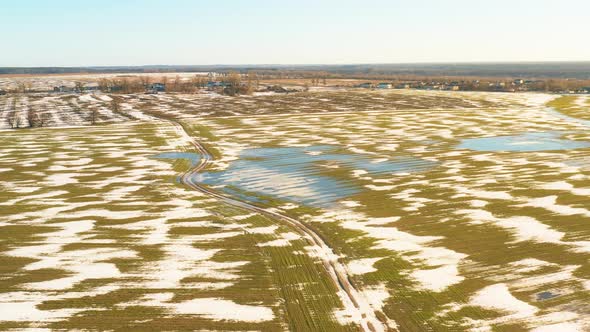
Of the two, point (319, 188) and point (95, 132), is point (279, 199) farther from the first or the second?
point (95, 132)

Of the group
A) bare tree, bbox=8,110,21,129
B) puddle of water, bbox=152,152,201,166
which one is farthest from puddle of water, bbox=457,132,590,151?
bare tree, bbox=8,110,21,129

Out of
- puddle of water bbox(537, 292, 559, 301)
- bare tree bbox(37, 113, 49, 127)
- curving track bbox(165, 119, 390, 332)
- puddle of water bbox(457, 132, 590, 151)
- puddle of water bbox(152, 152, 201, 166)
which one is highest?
bare tree bbox(37, 113, 49, 127)

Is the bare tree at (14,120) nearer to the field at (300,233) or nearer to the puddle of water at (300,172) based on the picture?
the field at (300,233)

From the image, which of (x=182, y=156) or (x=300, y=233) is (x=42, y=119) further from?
(x=300, y=233)

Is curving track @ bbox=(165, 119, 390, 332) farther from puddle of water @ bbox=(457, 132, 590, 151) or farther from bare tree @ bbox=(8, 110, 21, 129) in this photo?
bare tree @ bbox=(8, 110, 21, 129)

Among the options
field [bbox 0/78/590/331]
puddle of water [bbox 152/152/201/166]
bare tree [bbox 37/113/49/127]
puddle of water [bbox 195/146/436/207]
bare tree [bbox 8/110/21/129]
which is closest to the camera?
field [bbox 0/78/590/331]

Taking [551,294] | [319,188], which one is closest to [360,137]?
[319,188]

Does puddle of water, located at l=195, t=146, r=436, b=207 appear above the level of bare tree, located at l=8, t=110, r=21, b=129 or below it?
below
